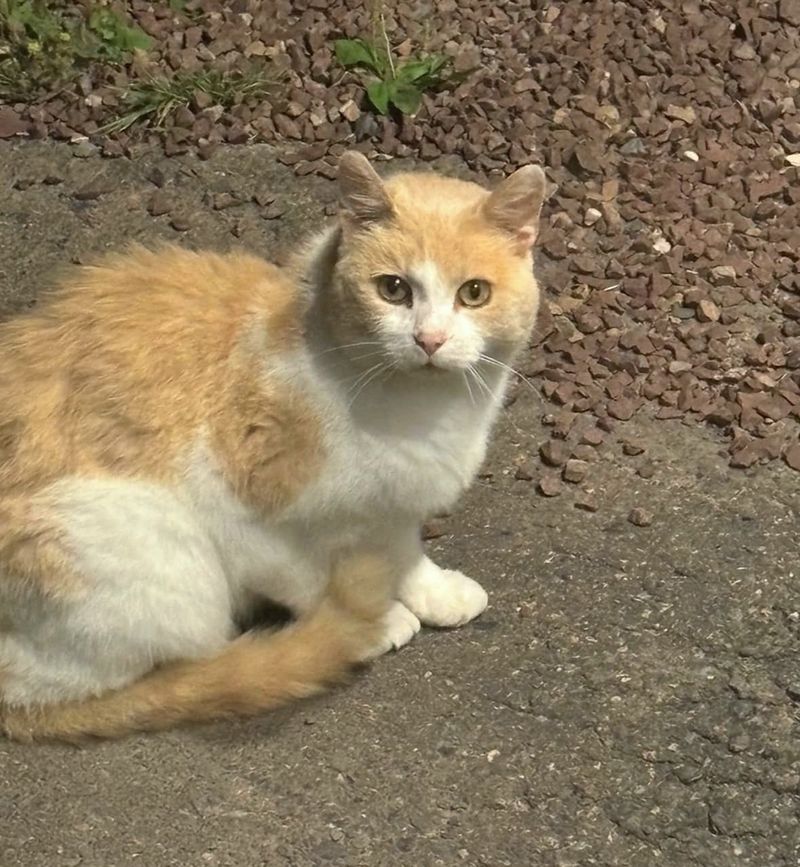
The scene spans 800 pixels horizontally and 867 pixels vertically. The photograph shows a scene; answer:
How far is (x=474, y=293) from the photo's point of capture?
1736 mm

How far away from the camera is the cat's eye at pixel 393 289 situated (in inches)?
67.7

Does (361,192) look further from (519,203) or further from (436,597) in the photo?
(436,597)

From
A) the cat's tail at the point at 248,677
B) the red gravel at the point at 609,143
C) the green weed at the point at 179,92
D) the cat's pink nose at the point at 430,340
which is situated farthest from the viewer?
the green weed at the point at 179,92

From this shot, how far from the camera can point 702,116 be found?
304cm

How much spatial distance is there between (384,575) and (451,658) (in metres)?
0.30

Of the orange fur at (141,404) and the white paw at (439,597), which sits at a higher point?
the orange fur at (141,404)

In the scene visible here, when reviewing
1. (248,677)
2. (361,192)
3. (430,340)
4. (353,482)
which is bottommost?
(248,677)

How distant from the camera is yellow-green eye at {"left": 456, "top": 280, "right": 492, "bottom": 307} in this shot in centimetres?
172

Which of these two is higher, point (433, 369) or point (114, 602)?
point (433, 369)

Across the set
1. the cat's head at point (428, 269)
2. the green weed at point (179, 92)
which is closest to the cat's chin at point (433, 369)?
the cat's head at point (428, 269)

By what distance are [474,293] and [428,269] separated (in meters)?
0.09

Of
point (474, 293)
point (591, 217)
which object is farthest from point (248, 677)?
point (591, 217)

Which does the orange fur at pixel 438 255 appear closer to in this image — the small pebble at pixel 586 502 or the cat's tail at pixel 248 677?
the cat's tail at pixel 248 677

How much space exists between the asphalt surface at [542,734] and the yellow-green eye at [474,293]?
0.73 metres
